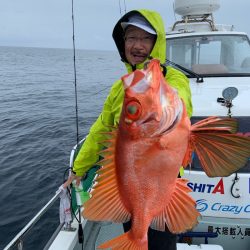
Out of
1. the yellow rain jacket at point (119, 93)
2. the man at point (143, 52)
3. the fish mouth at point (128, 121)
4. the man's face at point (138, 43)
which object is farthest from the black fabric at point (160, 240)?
the fish mouth at point (128, 121)

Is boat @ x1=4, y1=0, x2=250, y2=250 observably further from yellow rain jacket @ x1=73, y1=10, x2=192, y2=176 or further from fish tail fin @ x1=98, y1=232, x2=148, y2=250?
fish tail fin @ x1=98, y1=232, x2=148, y2=250

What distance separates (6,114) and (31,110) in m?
1.62

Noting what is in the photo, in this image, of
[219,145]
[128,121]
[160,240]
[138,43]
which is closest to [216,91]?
[138,43]

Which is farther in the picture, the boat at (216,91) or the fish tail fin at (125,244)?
the boat at (216,91)

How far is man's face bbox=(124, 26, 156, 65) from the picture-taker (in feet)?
7.39

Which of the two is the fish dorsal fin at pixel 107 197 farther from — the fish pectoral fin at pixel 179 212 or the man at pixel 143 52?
the man at pixel 143 52

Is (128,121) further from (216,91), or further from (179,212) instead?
(216,91)

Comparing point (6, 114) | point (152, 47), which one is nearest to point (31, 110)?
point (6, 114)

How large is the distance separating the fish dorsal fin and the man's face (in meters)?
0.99

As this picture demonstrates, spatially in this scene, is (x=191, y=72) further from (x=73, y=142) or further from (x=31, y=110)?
(x=31, y=110)

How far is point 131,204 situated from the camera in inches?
60.1

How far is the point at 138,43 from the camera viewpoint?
2258mm

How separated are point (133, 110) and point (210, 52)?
5.43 m

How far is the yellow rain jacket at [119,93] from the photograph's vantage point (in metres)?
2.06
